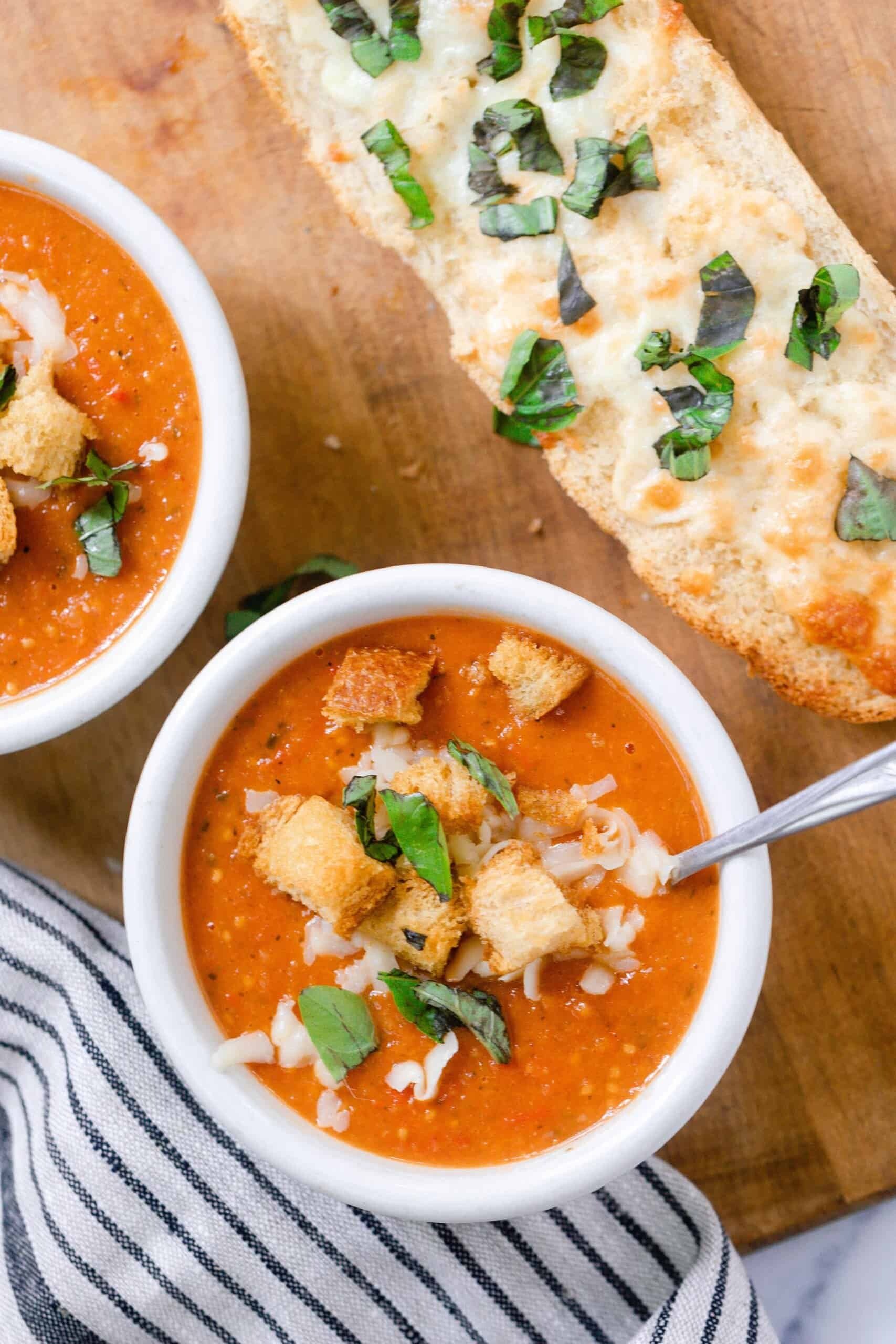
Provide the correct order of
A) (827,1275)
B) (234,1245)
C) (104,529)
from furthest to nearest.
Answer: (827,1275) → (234,1245) → (104,529)

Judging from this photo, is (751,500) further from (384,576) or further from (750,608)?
(384,576)

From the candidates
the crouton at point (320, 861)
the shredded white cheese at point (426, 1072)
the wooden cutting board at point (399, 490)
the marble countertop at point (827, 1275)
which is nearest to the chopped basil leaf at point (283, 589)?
the wooden cutting board at point (399, 490)

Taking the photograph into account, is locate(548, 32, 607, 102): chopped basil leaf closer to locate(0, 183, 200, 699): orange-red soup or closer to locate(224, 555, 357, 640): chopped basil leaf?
locate(0, 183, 200, 699): orange-red soup

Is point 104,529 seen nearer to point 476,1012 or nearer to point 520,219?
point 520,219

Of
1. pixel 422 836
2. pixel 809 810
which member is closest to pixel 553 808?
pixel 422 836

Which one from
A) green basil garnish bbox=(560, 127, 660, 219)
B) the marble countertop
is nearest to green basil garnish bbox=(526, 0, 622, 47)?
green basil garnish bbox=(560, 127, 660, 219)
